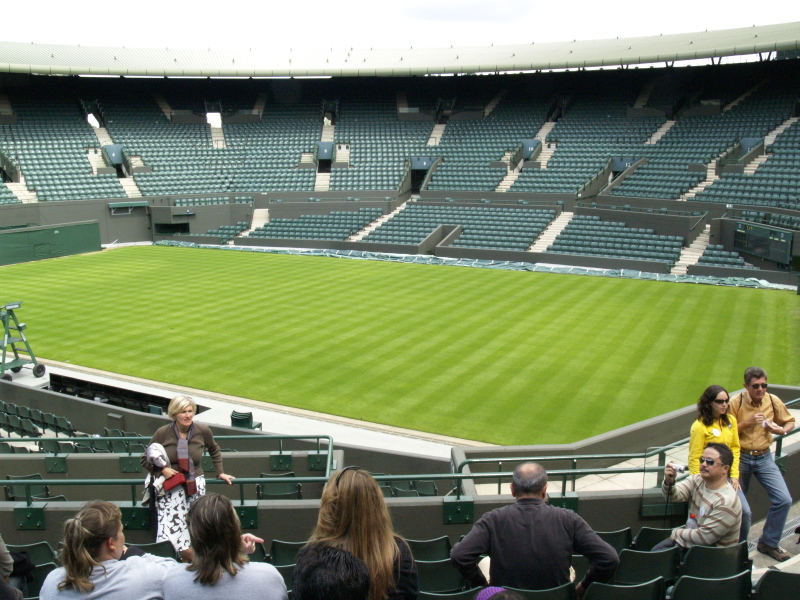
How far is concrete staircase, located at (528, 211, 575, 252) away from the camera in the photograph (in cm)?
3528

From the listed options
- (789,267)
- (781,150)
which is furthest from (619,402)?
(781,150)

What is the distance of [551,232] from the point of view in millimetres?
36750

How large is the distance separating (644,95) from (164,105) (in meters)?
37.9

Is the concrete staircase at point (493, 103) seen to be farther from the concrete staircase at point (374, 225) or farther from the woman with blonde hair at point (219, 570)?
the woman with blonde hair at point (219, 570)

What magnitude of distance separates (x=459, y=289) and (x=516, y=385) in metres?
11.3

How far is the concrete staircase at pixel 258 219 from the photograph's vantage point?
1711 inches

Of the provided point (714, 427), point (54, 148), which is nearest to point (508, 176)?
point (54, 148)

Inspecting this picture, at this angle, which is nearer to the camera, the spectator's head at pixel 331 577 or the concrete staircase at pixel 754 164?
the spectator's head at pixel 331 577

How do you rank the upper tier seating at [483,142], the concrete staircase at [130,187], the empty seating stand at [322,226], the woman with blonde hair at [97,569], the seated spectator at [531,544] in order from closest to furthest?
the woman with blonde hair at [97,569], the seated spectator at [531,544], the empty seating stand at [322,226], the upper tier seating at [483,142], the concrete staircase at [130,187]

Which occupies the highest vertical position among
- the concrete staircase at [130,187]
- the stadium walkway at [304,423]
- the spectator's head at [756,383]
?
the concrete staircase at [130,187]

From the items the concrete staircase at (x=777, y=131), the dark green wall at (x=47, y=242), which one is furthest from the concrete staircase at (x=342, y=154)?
the concrete staircase at (x=777, y=131)

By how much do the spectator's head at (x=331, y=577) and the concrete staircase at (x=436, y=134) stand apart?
163ft

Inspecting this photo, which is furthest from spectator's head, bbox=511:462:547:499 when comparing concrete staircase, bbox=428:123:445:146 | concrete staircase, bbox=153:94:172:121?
concrete staircase, bbox=153:94:172:121

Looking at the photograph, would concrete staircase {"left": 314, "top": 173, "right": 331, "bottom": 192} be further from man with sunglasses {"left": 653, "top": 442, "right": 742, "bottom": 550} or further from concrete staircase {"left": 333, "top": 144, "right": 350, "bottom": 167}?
man with sunglasses {"left": 653, "top": 442, "right": 742, "bottom": 550}
